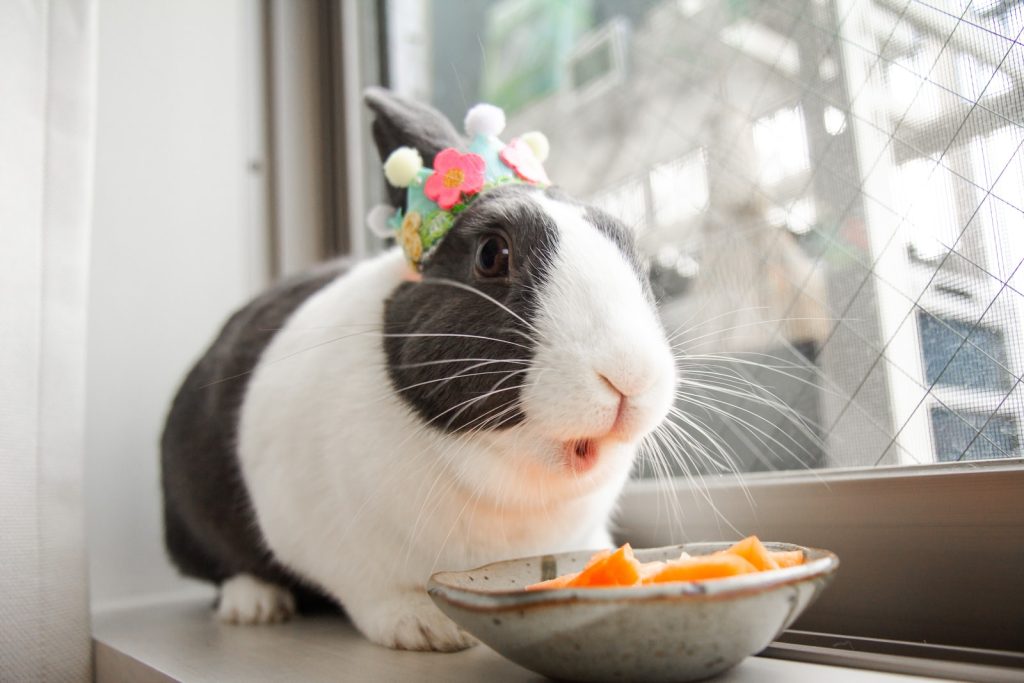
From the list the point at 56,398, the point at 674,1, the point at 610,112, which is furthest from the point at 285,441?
the point at 674,1

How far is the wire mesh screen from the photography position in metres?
1.01

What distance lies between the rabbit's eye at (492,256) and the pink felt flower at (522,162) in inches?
7.1

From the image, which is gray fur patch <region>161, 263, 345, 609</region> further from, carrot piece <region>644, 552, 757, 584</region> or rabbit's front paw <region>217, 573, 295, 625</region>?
carrot piece <region>644, 552, 757, 584</region>

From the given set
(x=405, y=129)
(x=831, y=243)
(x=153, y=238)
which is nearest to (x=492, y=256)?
(x=405, y=129)

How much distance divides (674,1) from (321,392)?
1085 millimetres

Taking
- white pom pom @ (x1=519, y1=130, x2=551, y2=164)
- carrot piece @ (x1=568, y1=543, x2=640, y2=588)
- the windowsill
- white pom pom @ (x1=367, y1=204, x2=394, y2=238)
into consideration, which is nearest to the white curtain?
the windowsill

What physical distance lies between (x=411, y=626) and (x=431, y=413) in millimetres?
309

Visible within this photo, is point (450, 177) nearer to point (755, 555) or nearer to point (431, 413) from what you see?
point (431, 413)

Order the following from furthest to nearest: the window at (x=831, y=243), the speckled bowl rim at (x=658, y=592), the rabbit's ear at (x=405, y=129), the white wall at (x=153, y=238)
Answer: the white wall at (x=153, y=238)
the rabbit's ear at (x=405, y=129)
the window at (x=831, y=243)
the speckled bowl rim at (x=658, y=592)

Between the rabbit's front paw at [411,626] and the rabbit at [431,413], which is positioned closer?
the rabbit at [431,413]

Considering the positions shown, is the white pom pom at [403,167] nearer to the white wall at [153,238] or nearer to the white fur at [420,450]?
the white fur at [420,450]

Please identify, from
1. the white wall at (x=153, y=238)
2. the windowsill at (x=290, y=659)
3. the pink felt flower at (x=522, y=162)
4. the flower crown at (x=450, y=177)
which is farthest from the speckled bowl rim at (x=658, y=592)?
the white wall at (x=153, y=238)

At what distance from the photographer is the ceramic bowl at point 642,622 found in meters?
0.69

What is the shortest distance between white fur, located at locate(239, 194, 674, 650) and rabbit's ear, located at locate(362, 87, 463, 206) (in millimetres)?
201
